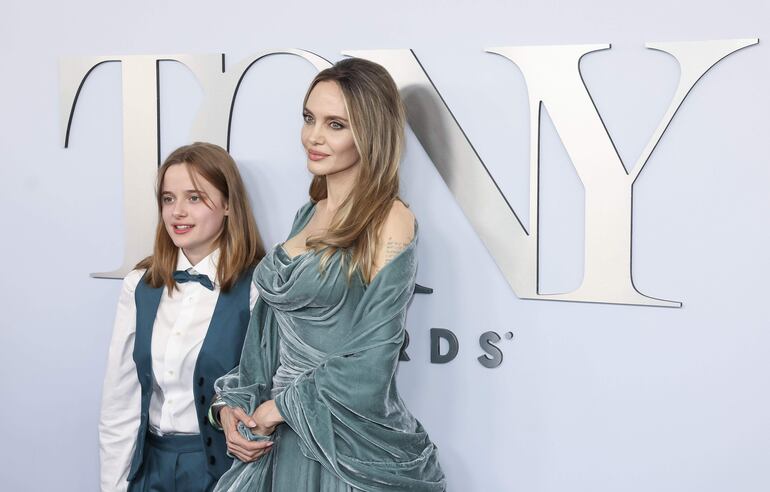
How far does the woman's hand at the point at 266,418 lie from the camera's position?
71.4 inches

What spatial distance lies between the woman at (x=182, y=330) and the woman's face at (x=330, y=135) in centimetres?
40

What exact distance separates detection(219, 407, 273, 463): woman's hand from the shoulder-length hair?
0.36 m

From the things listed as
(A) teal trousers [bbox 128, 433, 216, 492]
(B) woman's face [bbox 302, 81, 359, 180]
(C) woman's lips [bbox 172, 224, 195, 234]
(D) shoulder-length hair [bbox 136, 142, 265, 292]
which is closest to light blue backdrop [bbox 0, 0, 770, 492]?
(D) shoulder-length hair [bbox 136, 142, 265, 292]

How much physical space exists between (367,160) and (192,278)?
23.9 inches

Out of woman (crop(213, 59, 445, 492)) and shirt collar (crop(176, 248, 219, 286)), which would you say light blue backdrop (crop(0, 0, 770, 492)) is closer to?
shirt collar (crop(176, 248, 219, 286))

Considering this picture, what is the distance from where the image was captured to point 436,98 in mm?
2139

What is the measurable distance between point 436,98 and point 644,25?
497mm

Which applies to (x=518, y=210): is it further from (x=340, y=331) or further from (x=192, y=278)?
(x=192, y=278)

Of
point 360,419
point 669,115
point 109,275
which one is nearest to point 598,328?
point 669,115

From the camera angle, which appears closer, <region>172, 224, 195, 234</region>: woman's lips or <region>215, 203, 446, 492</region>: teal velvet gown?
<region>215, 203, 446, 492</region>: teal velvet gown

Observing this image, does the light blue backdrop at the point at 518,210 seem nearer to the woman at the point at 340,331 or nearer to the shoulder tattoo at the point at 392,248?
the woman at the point at 340,331

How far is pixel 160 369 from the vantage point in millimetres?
2160

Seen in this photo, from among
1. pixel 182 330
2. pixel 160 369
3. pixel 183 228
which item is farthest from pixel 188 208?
pixel 160 369

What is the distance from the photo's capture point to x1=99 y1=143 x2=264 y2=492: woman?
2.12m
